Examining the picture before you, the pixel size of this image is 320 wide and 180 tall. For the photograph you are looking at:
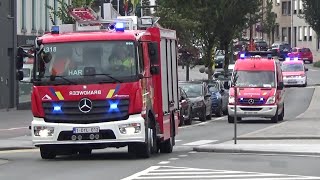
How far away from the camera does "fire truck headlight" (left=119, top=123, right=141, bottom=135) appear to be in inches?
754

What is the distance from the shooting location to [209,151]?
2272cm

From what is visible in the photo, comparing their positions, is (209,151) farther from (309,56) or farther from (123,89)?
(309,56)

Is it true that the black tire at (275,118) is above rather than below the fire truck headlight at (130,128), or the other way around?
below

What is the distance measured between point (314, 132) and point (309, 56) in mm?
71214

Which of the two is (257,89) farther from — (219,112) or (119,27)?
(119,27)

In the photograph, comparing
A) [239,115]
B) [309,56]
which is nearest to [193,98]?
[239,115]

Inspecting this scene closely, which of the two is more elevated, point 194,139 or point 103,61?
point 103,61

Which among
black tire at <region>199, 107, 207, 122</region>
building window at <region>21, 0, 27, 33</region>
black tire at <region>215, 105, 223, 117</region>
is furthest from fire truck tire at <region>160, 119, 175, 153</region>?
building window at <region>21, 0, 27, 33</region>

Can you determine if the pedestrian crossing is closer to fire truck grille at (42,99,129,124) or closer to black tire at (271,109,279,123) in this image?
fire truck grille at (42,99,129,124)

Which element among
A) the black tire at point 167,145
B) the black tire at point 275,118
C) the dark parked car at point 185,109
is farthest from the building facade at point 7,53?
the black tire at point 167,145

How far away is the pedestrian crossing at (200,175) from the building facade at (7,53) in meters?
29.2

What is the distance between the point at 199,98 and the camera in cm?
3862

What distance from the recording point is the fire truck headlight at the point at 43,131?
19312 mm

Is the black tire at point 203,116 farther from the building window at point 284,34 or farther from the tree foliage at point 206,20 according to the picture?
the building window at point 284,34
